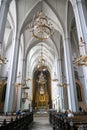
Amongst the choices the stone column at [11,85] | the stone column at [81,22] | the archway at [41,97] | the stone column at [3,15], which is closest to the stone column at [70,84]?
the stone column at [81,22]

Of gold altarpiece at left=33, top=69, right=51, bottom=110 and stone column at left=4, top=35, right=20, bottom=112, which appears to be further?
gold altarpiece at left=33, top=69, right=51, bottom=110

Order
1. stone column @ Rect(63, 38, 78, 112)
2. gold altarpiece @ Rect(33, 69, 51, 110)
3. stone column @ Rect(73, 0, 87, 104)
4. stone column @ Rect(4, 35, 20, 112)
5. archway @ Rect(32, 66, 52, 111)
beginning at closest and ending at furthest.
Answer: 1. stone column @ Rect(73, 0, 87, 104)
2. stone column @ Rect(4, 35, 20, 112)
3. stone column @ Rect(63, 38, 78, 112)
4. archway @ Rect(32, 66, 52, 111)
5. gold altarpiece @ Rect(33, 69, 51, 110)

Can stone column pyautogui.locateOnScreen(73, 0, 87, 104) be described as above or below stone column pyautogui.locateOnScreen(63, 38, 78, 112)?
above

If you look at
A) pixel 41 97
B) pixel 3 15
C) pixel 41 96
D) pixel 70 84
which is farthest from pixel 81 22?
pixel 41 96

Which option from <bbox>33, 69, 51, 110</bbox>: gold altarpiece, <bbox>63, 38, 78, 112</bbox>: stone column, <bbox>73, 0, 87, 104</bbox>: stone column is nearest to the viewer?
<bbox>73, 0, 87, 104</bbox>: stone column

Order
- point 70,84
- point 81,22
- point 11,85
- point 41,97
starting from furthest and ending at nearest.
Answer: point 41,97
point 70,84
point 11,85
point 81,22

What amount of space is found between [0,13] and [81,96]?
1775 cm

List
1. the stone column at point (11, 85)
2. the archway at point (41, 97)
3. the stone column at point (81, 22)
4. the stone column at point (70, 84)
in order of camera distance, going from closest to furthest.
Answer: the stone column at point (81, 22) → the stone column at point (11, 85) → the stone column at point (70, 84) → the archway at point (41, 97)

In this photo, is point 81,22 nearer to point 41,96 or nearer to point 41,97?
point 41,97

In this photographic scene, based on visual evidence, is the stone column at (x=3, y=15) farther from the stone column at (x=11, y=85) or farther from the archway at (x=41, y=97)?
the archway at (x=41, y=97)

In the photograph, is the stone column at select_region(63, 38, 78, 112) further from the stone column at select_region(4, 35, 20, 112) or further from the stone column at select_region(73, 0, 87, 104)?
the stone column at select_region(4, 35, 20, 112)

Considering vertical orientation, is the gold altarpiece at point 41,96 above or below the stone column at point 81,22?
below

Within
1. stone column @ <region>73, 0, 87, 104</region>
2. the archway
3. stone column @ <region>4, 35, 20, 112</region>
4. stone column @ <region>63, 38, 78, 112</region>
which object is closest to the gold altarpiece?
the archway

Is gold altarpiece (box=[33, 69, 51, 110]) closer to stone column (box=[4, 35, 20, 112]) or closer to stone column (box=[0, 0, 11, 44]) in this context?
stone column (box=[4, 35, 20, 112])
